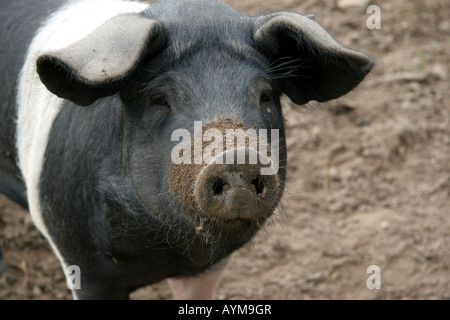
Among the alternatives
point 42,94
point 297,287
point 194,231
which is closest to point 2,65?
point 42,94

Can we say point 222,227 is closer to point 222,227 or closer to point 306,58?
point 222,227

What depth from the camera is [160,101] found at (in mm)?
3326

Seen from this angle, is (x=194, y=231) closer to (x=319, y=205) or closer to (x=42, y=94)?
(x=42, y=94)

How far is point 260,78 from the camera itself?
3352mm

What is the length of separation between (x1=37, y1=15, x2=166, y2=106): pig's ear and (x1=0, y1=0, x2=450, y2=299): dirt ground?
1.41 meters

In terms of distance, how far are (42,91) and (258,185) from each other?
1849 millimetres

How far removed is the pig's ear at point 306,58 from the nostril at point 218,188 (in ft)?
3.08

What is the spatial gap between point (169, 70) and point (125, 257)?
1172 mm

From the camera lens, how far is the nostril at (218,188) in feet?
8.94

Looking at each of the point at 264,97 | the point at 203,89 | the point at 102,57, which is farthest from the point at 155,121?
the point at 264,97

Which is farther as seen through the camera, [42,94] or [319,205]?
[319,205]

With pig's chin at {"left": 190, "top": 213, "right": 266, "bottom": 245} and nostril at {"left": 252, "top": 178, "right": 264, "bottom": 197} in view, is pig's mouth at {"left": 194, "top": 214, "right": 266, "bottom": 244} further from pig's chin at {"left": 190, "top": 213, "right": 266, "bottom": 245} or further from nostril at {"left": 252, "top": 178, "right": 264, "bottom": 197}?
nostril at {"left": 252, "top": 178, "right": 264, "bottom": 197}

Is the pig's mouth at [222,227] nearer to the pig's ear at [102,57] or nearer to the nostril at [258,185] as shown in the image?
the nostril at [258,185]

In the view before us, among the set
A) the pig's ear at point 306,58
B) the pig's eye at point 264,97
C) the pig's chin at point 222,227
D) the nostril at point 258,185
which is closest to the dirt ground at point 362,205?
the pig's ear at point 306,58
